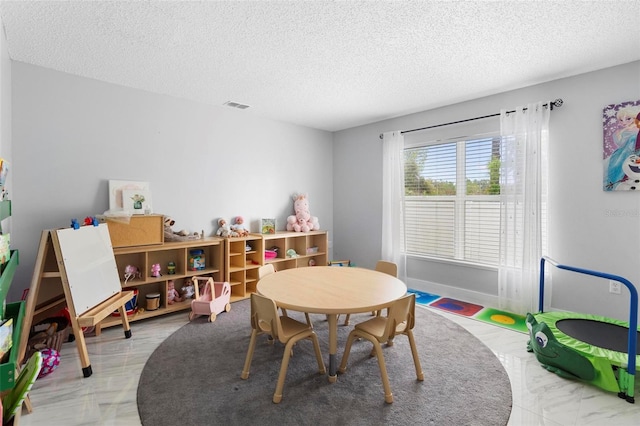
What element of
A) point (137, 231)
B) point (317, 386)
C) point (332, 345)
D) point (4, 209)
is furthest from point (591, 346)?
point (137, 231)

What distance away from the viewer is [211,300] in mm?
3246

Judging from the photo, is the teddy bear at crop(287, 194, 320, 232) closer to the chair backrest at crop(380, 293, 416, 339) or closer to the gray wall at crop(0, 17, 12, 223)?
the chair backrest at crop(380, 293, 416, 339)

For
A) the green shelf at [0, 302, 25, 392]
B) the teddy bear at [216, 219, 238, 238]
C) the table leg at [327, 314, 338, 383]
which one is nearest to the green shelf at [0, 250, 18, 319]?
the green shelf at [0, 302, 25, 392]

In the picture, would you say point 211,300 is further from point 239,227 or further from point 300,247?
point 300,247

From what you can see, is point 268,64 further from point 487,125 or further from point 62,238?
point 487,125

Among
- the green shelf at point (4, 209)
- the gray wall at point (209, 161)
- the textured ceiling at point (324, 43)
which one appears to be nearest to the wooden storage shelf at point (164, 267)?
the gray wall at point (209, 161)

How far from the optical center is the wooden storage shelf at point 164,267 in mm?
3092

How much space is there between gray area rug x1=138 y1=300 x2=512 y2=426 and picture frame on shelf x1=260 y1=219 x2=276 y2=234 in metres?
1.77

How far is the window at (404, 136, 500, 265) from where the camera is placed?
362cm

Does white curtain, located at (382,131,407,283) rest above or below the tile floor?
above

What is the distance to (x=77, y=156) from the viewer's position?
3.02 meters

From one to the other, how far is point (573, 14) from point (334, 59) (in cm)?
167

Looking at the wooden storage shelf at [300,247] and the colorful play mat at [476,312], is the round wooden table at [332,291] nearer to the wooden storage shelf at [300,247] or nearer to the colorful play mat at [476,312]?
the colorful play mat at [476,312]

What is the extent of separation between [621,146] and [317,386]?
10.8ft
